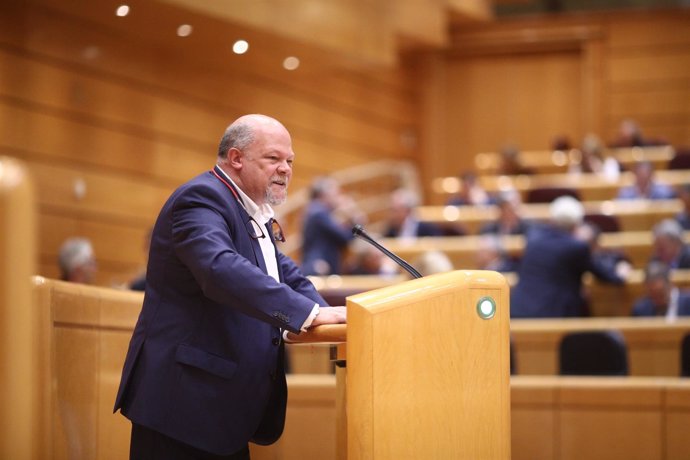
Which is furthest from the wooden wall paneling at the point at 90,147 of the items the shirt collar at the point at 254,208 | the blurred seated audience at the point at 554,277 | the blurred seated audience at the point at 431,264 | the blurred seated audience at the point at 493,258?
the shirt collar at the point at 254,208

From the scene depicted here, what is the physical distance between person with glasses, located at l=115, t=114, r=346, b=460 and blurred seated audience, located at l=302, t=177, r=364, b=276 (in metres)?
4.82

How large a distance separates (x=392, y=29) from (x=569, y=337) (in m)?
5.83

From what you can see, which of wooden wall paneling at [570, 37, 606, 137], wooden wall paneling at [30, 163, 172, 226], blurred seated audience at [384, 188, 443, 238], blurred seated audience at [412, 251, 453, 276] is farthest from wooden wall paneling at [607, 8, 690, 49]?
blurred seated audience at [412, 251, 453, 276]

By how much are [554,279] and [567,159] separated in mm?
4866

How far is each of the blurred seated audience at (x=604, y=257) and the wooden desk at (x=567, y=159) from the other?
2.99 m

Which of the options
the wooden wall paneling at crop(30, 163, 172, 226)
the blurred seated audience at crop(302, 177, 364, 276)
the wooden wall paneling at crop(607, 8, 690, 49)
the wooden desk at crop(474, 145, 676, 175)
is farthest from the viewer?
the wooden wall paneling at crop(607, 8, 690, 49)

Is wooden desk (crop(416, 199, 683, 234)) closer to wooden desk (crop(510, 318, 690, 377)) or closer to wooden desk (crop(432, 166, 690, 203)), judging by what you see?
wooden desk (crop(432, 166, 690, 203))

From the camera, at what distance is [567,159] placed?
34.5 feet

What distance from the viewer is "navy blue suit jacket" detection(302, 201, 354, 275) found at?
748 cm

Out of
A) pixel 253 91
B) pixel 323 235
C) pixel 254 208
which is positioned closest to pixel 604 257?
pixel 323 235

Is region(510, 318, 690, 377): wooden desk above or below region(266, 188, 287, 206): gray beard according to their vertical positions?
below

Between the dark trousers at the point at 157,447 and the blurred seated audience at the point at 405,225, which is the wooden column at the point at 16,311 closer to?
the dark trousers at the point at 157,447

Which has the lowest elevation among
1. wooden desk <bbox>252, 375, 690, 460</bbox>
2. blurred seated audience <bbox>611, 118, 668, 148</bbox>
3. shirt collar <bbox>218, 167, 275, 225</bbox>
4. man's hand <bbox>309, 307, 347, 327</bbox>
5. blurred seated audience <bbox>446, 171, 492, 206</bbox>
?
wooden desk <bbox>252, 375, 690, 460</bbox>

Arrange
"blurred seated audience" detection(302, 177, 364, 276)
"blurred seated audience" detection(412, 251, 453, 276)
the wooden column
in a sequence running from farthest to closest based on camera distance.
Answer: "blurred seated audience" detection(302, 177, 364, 276) < "blurred seated audience" detection(412, 251, 453, 276) < the wooden column
